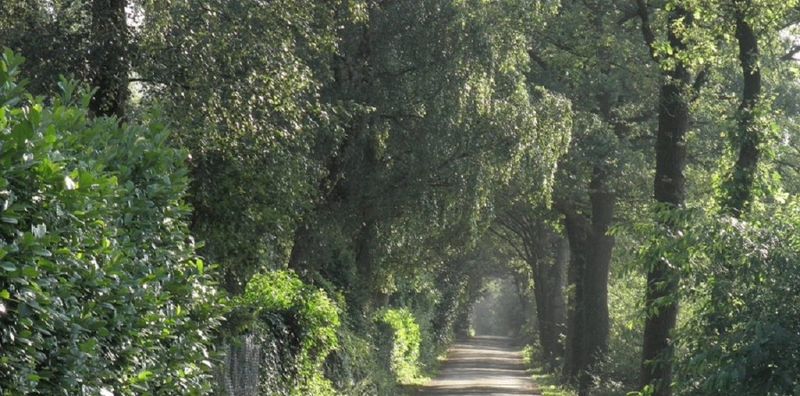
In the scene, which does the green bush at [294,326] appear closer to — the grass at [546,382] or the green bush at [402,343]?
the green bush at [402,343]

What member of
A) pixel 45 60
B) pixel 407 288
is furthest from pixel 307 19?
pixel 407 288

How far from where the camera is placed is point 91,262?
6.73m

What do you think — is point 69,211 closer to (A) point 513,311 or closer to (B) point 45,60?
(B) point 45,60

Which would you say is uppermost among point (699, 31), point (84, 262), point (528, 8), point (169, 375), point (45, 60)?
point (528, 8)

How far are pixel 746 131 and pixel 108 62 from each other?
831 cm

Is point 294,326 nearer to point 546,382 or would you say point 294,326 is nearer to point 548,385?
point 548,385

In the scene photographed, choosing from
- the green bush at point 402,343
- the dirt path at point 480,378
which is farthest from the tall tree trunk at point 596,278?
the green bush at point 402,343

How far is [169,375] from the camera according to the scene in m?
8.64

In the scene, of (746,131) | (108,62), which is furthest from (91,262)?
(746,131)

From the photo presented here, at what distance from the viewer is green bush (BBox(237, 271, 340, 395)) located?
15922 millimetres

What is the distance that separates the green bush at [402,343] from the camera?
3475 cm

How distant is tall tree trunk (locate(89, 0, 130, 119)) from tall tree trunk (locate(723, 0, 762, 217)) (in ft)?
25.0

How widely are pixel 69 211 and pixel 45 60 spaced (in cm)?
799

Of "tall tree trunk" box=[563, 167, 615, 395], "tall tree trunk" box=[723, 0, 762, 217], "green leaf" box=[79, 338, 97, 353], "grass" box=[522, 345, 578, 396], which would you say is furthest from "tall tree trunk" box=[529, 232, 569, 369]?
"green leaf" box=[79, 338, 97, 353]
